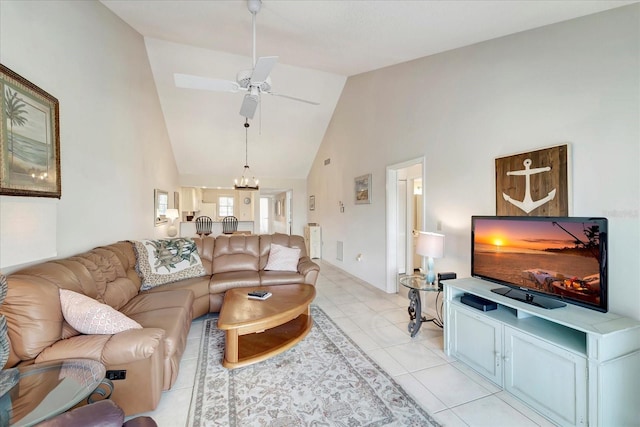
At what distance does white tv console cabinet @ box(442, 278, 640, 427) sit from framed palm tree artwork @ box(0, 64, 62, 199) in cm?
345

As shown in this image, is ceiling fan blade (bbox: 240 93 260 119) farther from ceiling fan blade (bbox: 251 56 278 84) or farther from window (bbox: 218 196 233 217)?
window (bbox: 218 196 233 217)

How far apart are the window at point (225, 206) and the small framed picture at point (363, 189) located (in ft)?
22.8

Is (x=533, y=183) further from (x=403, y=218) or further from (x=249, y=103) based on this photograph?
(x=249, y=103)

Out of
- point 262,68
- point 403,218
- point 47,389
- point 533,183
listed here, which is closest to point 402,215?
point 403,218

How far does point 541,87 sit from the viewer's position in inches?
86.7

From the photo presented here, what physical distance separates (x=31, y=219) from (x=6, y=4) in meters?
1.38

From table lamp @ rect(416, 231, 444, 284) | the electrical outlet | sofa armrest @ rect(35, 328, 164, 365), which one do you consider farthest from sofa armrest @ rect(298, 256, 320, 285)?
the electrical outlet

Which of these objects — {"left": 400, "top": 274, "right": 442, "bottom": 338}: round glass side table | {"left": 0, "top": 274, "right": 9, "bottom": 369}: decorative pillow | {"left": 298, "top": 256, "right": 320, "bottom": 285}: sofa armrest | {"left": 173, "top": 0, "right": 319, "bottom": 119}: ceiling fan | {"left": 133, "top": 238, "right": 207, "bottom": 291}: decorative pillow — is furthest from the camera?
{"left": 298, "top": 256, "right": 320, "bottom": 285}: sofa armrest

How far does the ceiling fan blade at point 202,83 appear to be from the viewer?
2.57 metres

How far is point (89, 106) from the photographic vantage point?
2.66 m

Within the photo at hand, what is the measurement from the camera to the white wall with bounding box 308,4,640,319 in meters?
1.76

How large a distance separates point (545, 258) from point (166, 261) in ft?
12.5

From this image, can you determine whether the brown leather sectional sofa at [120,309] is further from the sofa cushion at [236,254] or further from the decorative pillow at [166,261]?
Result: the sofa cushion at [236,254]

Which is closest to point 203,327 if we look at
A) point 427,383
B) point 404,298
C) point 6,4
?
point 427,383
